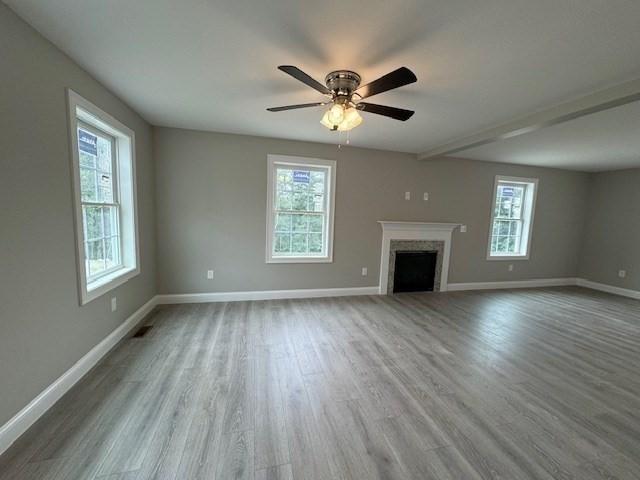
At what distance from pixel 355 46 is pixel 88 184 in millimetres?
2465

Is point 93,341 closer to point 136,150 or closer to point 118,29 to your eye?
point 136,150

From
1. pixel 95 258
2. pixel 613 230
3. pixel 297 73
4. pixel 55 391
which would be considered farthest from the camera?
pixel 613 230

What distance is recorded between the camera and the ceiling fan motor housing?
1907mm

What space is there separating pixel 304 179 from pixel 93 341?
3.08 meters

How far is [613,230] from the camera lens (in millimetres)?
5164

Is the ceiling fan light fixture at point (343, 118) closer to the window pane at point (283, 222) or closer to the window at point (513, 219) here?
the window pane at point (283, 222)

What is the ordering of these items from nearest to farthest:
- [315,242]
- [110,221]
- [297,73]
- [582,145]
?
[297,73] → [110,221] → [582,145] → [315,242]

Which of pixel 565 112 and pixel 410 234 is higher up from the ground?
pixel 565 112

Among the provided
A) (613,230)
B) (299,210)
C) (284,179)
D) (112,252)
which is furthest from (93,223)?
(613,230)

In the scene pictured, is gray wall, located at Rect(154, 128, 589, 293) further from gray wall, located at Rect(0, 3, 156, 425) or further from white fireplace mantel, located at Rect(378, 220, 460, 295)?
gray wall, located at Rect(0, 3, 156, 425)

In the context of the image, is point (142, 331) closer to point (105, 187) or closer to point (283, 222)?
point (105, 187)

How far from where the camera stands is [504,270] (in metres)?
5.22

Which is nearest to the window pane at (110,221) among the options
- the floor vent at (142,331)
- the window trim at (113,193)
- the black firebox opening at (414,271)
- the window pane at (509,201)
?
the window trim at (113,193)

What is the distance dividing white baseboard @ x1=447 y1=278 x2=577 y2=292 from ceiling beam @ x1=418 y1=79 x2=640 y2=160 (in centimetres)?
265
